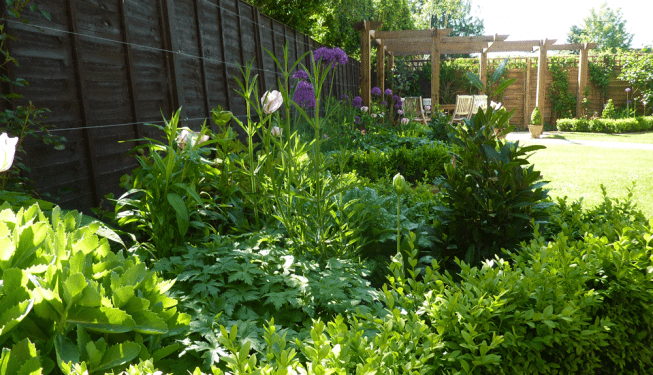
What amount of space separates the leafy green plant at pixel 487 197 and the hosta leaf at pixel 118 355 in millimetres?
1438

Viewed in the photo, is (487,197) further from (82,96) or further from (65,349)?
(82,96)

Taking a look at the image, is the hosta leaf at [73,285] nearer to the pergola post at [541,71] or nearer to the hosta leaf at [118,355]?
the hosta leaf at [118,355]

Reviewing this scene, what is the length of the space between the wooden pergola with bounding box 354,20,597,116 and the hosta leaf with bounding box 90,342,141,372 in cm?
890

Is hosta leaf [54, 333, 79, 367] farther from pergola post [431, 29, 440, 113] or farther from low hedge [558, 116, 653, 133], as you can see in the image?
low hedge [558, 116, 653, 133]

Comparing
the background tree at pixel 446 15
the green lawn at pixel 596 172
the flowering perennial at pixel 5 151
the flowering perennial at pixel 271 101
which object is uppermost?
the background tree at pixel 446 15

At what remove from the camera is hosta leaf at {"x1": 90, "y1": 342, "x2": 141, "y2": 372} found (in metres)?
0.82

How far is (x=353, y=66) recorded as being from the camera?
12281mm

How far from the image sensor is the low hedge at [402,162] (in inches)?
176

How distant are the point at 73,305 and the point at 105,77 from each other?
2206 mm

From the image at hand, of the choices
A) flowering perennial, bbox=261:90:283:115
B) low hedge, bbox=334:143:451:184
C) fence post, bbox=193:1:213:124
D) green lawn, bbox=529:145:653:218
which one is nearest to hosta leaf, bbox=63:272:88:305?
flowering perennial, bbox=261:90:283:115

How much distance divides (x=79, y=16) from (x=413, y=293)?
2.38 metres

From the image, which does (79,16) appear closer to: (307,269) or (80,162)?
(80,162)

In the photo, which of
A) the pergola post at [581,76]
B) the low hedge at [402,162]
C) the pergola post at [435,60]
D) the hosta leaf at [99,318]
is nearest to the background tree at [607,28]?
the pergola post at [581,76]

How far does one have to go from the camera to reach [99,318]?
0.84 meters
